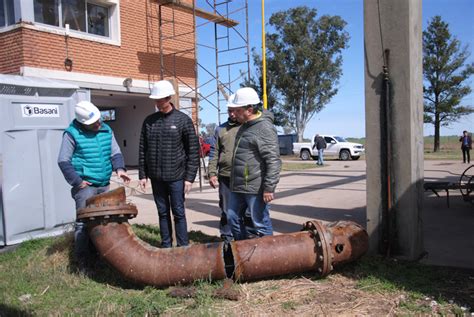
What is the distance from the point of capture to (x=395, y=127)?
4598 millimetres

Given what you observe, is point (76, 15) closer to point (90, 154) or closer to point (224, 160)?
point (90, 154)

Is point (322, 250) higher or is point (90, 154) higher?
point (90, 154)

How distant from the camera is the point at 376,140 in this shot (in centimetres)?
472

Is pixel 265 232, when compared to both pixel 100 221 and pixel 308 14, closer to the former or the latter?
pixel 100 221

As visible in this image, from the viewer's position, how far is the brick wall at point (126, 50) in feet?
33.8

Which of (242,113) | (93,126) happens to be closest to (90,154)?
(93,126)

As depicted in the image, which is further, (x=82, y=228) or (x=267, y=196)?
(x=82, y=228)

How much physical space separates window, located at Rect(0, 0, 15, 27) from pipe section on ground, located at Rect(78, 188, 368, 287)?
845 centimetres

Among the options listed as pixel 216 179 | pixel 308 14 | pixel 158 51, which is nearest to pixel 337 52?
pixel 308 14

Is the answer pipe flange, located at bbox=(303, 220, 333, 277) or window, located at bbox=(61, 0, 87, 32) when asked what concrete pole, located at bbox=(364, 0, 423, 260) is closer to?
pipe flange, located at bbox=(303, 220, 333, 277)

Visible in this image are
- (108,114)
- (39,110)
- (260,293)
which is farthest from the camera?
(108,114)

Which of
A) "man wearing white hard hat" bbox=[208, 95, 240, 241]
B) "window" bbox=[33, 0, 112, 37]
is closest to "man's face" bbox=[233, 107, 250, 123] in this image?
"man wearing white hard hat" bbox=[208, 95, 240, 241]

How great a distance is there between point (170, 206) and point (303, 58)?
112ft

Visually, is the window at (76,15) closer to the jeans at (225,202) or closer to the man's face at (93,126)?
the man's face at (93,126)
